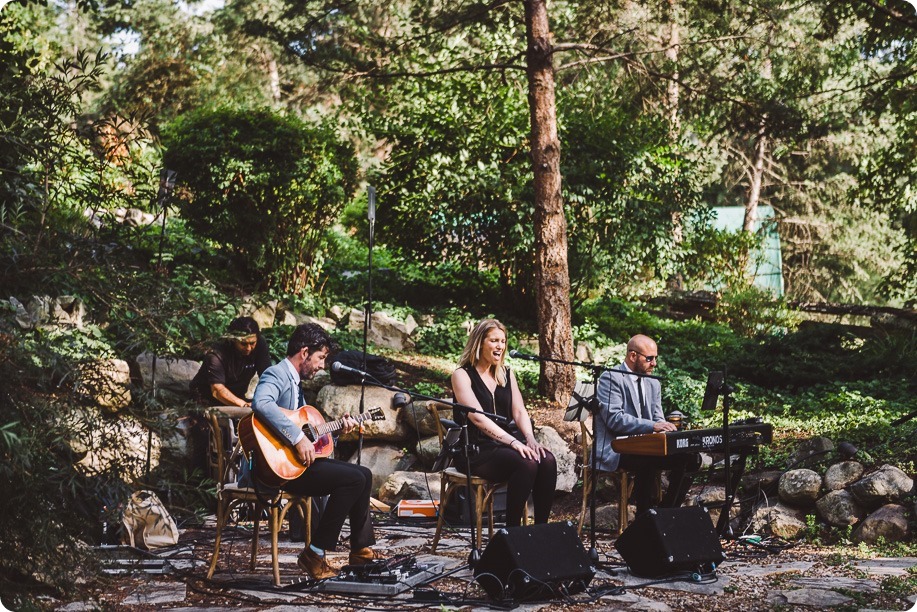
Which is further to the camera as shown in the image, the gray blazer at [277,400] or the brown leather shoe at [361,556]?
the brown leather shoe at [361,556]

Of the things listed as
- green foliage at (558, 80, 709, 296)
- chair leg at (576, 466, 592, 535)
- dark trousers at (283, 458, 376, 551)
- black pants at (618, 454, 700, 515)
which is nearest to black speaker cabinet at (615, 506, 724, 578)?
black pants at (618, 454, 700, 515)

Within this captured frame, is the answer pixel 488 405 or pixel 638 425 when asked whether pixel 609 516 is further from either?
pixel 488 405

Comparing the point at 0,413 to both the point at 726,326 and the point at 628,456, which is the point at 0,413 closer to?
the point at 628,456

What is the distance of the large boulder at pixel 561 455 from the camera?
318 inches

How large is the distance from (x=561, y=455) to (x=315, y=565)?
11.7 ft

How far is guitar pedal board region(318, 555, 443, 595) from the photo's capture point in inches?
188

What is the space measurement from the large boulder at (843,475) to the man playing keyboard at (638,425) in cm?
123

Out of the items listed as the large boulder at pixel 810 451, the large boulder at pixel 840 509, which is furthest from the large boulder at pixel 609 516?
the large boulder at pixel 840 509

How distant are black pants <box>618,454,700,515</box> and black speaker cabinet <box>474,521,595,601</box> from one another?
4.74 feet

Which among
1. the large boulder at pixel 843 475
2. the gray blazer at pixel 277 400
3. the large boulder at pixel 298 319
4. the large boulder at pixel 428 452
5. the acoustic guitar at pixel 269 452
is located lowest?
the large boulder at pixel 843 475

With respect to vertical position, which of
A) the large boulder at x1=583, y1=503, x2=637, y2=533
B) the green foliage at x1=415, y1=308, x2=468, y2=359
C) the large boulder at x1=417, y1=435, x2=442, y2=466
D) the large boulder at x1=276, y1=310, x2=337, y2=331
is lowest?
the large boulder at x1=583, y1=503, x2=637, y2=533

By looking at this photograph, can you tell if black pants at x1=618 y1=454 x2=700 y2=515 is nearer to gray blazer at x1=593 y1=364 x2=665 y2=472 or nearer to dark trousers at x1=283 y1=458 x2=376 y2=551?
gray blazer at x1=593 y1=364 x2=665 y2=472

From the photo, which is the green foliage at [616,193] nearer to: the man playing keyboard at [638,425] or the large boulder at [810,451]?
the large boulder at [810,451]

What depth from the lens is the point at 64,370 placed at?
3.57m
